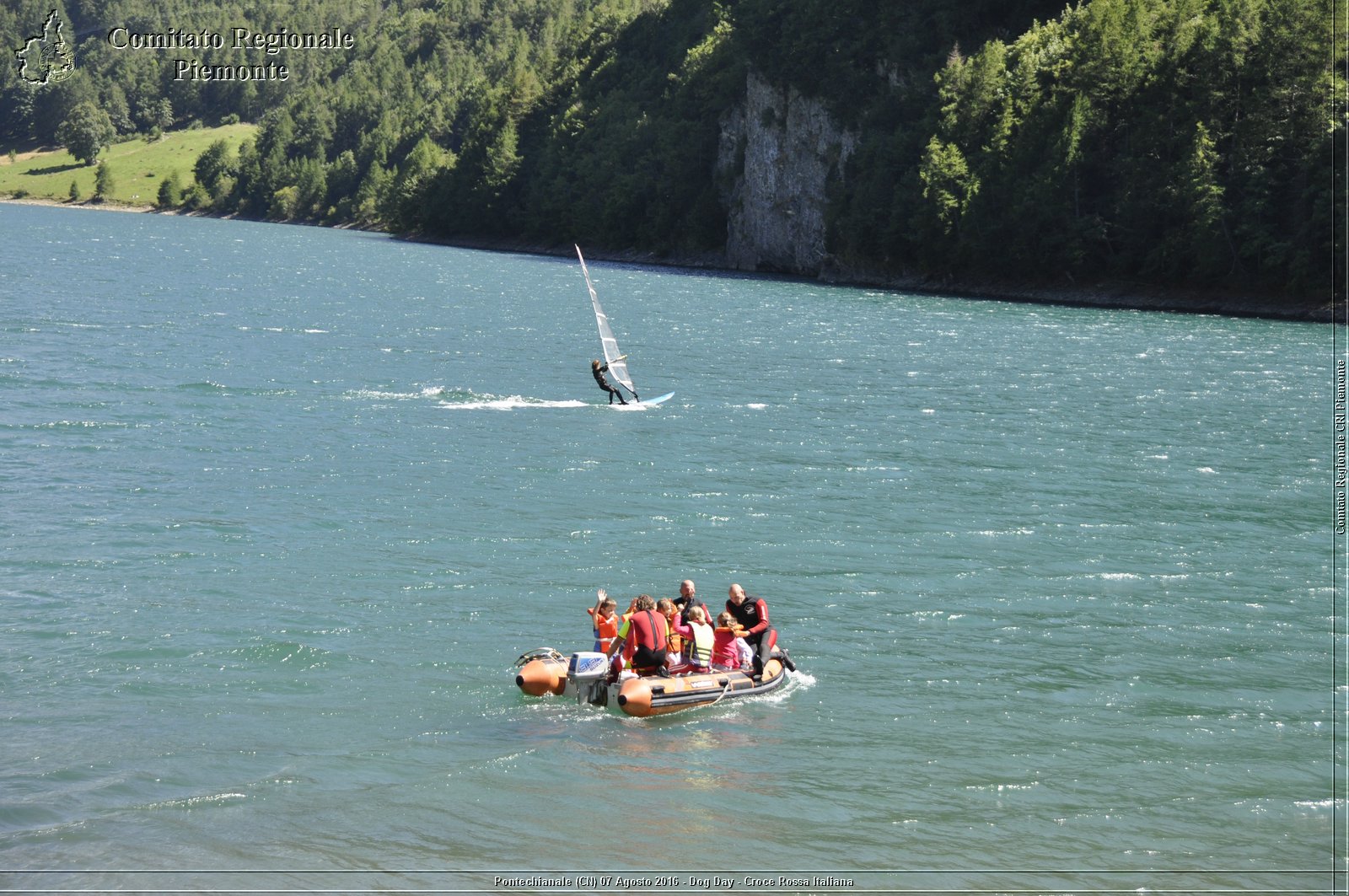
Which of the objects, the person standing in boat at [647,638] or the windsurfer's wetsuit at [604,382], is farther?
the windsurfer's wetsuit at [604,382]

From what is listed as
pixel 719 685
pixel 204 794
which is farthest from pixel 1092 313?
pixel 204 794

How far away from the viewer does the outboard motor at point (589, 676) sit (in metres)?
21.5

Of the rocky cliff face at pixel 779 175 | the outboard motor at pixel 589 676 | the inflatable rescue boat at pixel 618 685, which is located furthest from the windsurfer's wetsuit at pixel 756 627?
the rocky cliff face at pixel 779 175

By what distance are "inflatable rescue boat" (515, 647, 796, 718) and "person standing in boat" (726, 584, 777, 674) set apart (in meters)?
0.60

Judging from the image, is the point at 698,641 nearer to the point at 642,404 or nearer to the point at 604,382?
the point at 604,382

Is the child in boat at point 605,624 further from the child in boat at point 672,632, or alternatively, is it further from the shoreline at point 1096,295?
the shoreline at point 1096,295

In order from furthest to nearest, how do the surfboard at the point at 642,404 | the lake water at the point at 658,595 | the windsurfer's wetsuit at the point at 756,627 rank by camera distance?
the surfboard at the point at 642,404 < the windsurfer's wetsuit at the point at 756,627 < the lake water at the point at 658,595

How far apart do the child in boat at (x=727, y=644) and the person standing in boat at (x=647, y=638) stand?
3.62ft

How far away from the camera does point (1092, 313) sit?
93.2 meters

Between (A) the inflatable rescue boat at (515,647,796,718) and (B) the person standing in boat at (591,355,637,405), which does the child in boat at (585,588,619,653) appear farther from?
(B) the person standing in boat at (591,355,637,405)

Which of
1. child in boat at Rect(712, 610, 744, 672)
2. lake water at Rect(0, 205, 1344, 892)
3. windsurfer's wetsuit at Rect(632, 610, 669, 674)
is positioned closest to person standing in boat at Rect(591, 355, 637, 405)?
lake water at Rect(0, 205, 1344, 892)

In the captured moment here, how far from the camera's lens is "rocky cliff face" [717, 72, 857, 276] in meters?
137

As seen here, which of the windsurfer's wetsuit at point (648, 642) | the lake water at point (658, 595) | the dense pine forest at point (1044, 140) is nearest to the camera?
the lake water at point (658, 595)

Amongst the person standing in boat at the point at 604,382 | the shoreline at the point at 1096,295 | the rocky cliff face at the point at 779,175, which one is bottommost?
the person standing in boat at the point at 604,382
